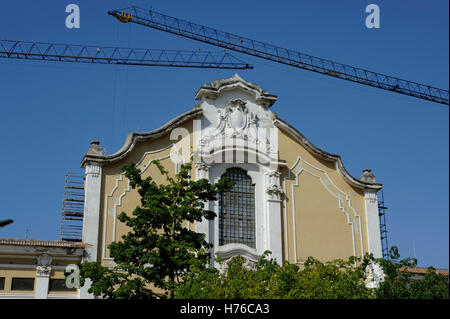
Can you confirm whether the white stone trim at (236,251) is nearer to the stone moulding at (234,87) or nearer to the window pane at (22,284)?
the stone moulding at (234,87)

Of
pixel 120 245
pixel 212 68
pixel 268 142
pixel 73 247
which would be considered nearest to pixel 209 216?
pixel 120 245

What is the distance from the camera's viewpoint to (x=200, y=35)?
50562 millimetres

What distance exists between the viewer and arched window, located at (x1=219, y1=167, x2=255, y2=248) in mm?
30203

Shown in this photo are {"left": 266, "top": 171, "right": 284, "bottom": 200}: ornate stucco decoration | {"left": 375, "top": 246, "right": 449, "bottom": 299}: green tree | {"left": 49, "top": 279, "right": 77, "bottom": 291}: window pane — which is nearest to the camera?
{"left": 375, "top": 246, "right": 449, "bottom": 299}: green tree

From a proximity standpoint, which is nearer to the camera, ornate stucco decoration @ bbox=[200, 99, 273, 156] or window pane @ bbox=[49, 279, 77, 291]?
window pane @ bbox=[49, 279, 77, 291]

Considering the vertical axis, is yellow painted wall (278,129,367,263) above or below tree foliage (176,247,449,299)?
above

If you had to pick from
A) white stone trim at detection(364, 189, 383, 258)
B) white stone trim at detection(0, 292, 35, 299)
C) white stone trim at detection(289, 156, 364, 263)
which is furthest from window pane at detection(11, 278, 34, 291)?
white stone trim at detection(364, 189, 383, 258)

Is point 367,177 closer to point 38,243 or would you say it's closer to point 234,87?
point 234,87

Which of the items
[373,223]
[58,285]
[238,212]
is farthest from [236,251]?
[373,223]

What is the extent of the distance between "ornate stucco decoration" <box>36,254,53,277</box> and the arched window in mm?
7690

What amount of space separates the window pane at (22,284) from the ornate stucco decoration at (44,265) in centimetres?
50

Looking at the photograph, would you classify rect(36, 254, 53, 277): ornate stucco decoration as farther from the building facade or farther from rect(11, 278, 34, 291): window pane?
the building facade

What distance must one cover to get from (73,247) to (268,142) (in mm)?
11034

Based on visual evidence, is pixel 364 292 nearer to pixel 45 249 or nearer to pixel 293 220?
pixel 293 220
